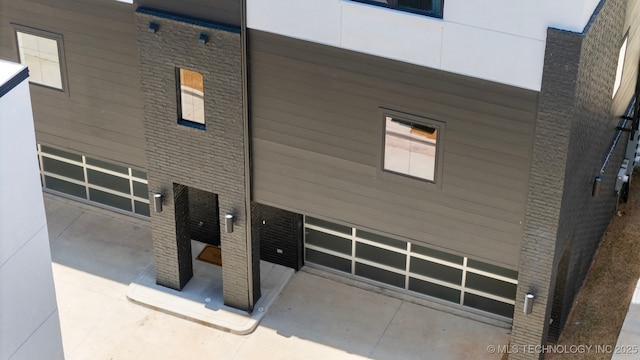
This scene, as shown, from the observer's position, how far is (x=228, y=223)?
2289cm

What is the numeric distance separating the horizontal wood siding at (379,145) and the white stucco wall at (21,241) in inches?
202

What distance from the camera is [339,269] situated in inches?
990

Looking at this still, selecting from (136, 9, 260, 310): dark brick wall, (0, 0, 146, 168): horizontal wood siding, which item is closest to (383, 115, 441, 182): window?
(136, 9, 260, 310): dark brick wall

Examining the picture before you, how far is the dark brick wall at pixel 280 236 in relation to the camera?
80.9ft

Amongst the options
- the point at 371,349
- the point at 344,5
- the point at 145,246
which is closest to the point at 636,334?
the point at 371,349

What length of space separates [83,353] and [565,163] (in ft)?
35.2

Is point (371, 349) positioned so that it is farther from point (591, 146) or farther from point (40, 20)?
point (40, 20)

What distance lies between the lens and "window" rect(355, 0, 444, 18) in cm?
1867

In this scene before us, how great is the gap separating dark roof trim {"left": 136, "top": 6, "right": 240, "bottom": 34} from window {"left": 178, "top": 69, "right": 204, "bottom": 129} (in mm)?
→ 1090

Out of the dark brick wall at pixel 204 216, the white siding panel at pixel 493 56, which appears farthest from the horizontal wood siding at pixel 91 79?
the white siding panel at pixel 493 56

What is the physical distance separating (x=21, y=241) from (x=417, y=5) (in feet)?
25.1

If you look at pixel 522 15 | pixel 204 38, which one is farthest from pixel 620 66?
pixel 204 38

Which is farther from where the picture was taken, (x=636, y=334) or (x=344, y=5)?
(x=636, y=334)

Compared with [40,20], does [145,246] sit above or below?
below
